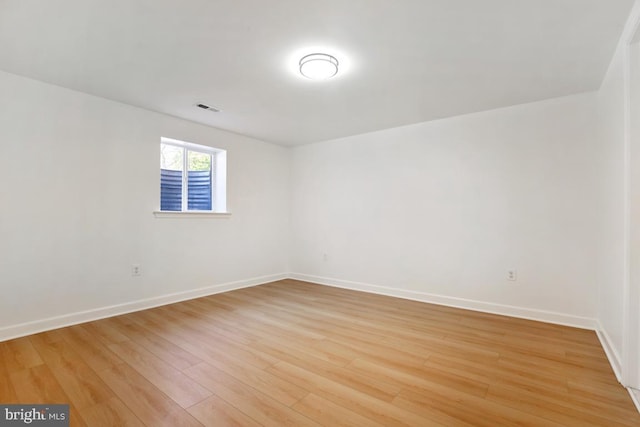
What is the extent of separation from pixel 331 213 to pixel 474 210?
207cm

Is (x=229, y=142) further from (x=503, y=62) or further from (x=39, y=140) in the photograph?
(x=503, y=62)

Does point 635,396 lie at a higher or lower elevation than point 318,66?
lower

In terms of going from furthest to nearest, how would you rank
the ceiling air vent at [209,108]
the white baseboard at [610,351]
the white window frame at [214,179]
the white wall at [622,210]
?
the white window frame at [214,179]
the ceiling air vent at [209,108]
the white baseboard at [610,351]
the white wall at [622,210]

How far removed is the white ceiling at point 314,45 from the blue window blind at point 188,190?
92 cm

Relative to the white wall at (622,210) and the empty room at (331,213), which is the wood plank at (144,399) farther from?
the white wall at (622,210)

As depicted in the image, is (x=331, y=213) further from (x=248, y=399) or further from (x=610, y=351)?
(x=610, y=351)

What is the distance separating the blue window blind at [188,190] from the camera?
12.4 feet

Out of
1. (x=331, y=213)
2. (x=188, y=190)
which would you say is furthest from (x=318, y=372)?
(x=188, y=190)

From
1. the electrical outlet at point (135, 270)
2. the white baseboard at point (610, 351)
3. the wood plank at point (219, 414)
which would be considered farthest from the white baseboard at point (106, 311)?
the white baseboard at point (610, 351)

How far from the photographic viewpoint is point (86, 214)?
118 inches

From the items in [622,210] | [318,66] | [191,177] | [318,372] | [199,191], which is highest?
[318,66]

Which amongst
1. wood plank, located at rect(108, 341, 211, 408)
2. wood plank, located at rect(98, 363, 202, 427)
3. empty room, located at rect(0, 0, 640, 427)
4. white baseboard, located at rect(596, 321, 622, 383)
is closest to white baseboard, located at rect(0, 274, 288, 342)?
empty room, located at rect(0, 0, 640, 427)
